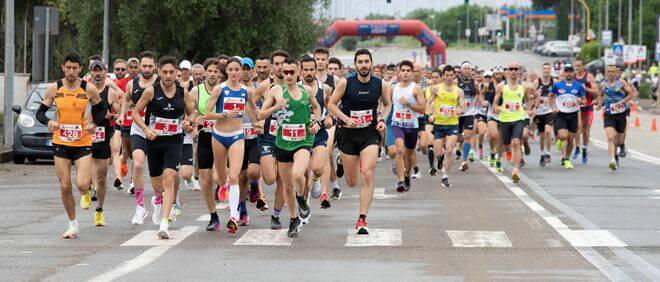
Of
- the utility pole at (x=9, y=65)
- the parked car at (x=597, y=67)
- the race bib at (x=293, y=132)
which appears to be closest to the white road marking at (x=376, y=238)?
the race bib at (x=293, y=132)

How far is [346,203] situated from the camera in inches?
724

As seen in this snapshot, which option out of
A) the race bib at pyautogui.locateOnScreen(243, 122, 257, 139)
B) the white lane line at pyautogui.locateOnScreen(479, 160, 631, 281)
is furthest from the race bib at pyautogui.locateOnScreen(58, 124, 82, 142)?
the white lane line at pyautogui.locateOnScreen(479, 160, 631, 281)

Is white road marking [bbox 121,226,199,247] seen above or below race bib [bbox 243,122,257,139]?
below

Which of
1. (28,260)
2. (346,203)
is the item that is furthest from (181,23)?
(28,260)

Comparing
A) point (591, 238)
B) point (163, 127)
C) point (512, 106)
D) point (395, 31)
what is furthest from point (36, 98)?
point (395, 31)

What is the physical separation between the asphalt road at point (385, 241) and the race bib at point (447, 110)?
1898 millimetres

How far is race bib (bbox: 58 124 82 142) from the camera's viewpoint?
14.2 meters

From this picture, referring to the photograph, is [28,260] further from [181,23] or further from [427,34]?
[427,34]

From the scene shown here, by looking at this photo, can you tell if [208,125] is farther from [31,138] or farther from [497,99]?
[31,138]

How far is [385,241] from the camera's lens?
1357 cm

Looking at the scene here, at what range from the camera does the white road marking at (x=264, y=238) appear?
13391 millimetres

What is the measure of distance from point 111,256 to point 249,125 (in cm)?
387

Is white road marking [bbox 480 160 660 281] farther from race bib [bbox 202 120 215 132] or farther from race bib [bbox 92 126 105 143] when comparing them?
race bib [bbox 92 126 105 143]

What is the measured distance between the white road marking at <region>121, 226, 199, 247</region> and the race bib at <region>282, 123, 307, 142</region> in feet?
4.34
